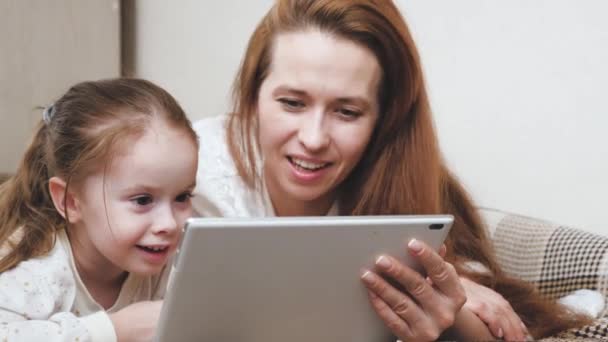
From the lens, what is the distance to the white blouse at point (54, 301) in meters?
0.92

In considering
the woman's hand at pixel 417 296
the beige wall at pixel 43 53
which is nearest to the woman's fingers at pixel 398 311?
the woman's hand at pixel 417 296

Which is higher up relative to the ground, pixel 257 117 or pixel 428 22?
pixel 428 22

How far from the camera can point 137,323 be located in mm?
957

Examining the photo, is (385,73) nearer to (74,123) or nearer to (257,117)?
(257,117)

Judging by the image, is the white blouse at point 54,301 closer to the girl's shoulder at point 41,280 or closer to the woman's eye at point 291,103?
the girl's shoulder at point 41,280

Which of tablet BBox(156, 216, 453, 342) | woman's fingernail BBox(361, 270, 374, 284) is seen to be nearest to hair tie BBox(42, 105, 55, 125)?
tablet BBox(156, 216, 453, 342)

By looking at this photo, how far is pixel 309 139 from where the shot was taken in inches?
46.1

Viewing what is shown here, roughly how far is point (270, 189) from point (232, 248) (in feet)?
1.88

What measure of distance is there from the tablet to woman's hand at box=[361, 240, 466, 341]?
1 centimetres

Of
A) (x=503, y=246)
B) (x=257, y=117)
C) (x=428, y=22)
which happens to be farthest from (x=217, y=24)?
(x=503, y=246)

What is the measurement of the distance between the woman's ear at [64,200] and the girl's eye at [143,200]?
11 centimetres

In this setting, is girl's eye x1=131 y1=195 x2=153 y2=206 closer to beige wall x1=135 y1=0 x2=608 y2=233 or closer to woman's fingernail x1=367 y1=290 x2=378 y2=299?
woman's fingernail x1=367 y1=290 x2=378 y2=299

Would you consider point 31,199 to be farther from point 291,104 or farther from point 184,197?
point 291,104

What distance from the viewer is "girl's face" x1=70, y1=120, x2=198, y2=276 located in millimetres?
998
